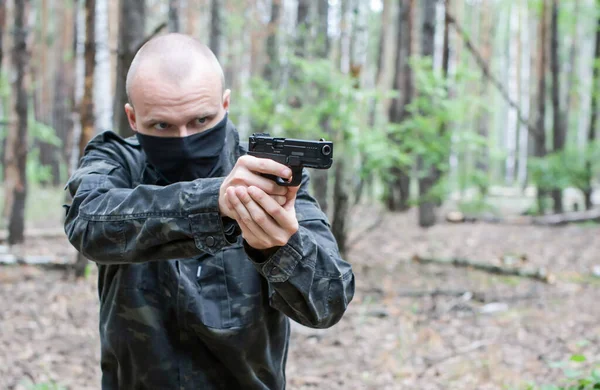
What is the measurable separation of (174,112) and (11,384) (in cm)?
323

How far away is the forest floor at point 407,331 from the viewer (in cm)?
455

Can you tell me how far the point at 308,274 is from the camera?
5.35 ft

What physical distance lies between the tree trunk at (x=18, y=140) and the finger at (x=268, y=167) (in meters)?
8.77

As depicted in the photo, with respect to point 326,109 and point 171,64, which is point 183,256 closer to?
point 171,64

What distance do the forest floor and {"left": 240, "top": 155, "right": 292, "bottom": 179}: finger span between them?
336 centimetres

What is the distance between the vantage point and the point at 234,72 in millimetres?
30297

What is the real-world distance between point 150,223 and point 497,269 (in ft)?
23.3

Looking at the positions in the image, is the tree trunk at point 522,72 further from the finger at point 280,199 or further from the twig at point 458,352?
the finger at point 280,199

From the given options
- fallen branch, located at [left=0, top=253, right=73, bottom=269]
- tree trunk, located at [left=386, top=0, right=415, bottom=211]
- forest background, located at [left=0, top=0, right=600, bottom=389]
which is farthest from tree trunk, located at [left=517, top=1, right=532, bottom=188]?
fallen branch, located at [left=0, top=253, right=73, bottom=269]

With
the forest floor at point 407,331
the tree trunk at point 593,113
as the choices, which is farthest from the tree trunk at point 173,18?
the tree trunk at point 593,113

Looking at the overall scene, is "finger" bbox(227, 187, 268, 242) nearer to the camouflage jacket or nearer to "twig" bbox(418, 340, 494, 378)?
the camouflage jacket

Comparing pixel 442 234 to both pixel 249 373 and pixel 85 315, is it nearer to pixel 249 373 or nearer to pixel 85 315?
pixel 85 315

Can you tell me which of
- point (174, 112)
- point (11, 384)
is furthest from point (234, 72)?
point (174, 112)

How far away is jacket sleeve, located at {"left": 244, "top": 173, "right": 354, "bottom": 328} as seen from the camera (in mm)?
1588
